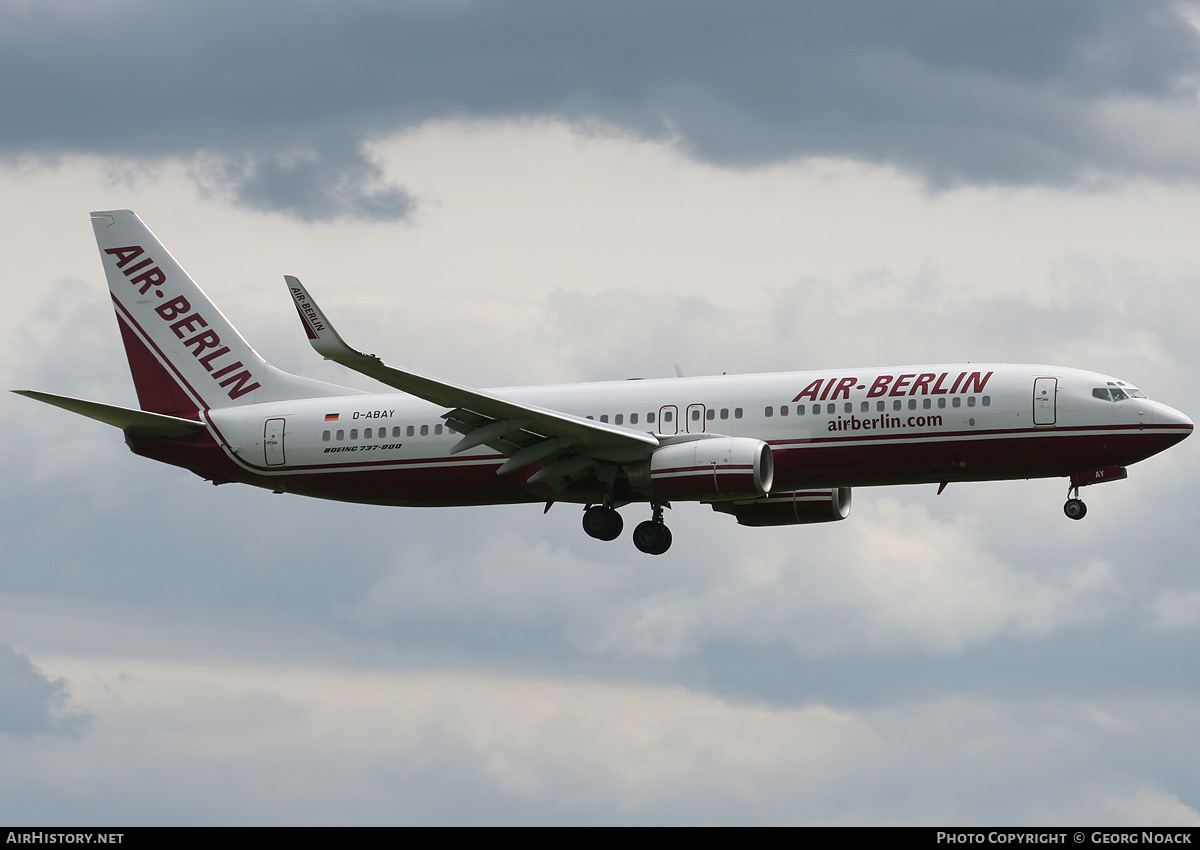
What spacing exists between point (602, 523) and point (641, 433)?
319cm

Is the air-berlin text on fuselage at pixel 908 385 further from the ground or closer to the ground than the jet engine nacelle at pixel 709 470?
further from the ground

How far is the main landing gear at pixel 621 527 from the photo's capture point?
160ft

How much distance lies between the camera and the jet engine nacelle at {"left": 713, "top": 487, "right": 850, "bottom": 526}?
52.8 m

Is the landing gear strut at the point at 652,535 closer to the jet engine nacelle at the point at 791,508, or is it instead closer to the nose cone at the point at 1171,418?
the jet engine nacelle at the point at 791,508

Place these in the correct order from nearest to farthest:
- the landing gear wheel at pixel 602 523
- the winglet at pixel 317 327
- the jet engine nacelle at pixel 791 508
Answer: the winglet at pixel 317 327 → the landing gear wheel at pixel 602 523 → the jet engine nacelle at pixel 791 508

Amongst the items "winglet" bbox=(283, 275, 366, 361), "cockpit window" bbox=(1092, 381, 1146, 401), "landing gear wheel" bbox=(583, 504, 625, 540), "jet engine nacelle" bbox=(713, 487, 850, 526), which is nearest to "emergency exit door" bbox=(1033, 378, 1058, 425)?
"cockpit window" bbox=(1092, 381, 1146, 401)

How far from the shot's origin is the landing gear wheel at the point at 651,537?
49688 millimetres

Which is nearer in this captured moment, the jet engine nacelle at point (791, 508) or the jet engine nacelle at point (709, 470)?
the jet engine nacelle at point (709, 470)

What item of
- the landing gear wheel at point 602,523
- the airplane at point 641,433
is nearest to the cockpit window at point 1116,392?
the airplane at point 641,433

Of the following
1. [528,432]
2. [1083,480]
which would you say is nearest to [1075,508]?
[1083,480]

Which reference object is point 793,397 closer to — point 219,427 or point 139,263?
point 219,427

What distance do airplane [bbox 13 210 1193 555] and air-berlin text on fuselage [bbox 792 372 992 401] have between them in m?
0.06

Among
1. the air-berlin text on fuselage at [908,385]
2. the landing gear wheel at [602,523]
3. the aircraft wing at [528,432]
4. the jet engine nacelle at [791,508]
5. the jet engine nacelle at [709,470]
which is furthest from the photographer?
the jet engine nacelle at [791,508]

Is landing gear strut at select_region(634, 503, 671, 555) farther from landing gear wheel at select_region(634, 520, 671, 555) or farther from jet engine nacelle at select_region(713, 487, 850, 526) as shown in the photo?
jet engine nacelle at select_region(713, 487, 850, 526)
